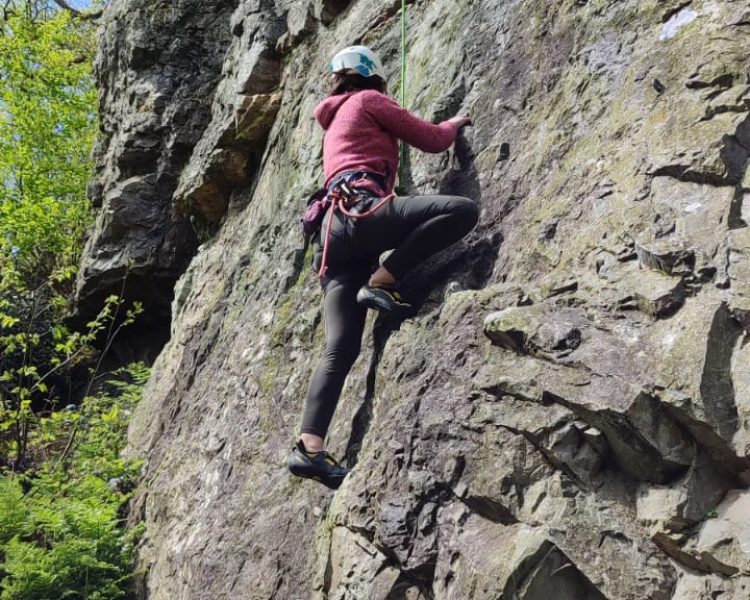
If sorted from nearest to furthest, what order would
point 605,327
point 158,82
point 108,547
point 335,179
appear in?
point 605,327 → point 335,179 → point 108,547 → point 158,82

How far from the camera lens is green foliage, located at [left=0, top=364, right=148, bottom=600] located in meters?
6.06

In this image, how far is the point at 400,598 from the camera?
376 centimetres

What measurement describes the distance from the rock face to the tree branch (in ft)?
45.8

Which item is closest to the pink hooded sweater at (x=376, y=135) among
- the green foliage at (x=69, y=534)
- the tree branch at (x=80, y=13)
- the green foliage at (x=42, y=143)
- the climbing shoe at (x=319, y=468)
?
the climbing shoe at (x=319, y=468)

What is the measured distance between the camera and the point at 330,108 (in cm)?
563

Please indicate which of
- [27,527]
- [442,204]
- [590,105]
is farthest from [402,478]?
[27,527]

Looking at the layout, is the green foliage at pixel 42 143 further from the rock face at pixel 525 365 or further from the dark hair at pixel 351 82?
the dark hair at pixel 351 82

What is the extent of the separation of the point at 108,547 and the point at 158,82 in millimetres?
7261

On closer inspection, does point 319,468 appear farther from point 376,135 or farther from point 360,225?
point 376,135

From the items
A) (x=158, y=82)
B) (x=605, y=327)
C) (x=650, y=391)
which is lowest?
(x=650, y=391)

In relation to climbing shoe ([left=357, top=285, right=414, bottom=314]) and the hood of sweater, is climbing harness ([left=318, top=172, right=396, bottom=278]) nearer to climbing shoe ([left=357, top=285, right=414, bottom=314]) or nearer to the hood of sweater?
climbing shoe ([left=357, top=285, right=414, bottom=314])

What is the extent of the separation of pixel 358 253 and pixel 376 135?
87 centimetres

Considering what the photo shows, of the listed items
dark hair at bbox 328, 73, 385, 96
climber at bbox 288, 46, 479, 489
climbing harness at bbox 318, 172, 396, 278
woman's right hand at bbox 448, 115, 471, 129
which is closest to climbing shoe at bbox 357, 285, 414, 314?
climber at bbox 288, 46, 479, 489

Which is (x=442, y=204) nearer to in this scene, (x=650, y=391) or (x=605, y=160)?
(x=605, y=160)
